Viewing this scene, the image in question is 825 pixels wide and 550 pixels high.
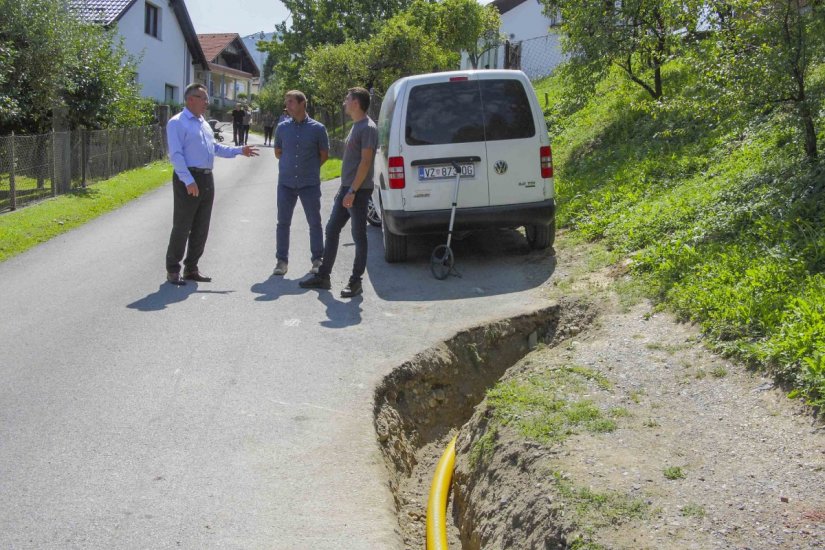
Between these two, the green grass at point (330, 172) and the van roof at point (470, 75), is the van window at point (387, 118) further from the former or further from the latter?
the green grass at point (330, 172)

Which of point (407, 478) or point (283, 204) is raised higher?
point (283, 204)

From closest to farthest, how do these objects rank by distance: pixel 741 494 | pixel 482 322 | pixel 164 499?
pixel 741 494
pixel 164 499
pixel 482 322

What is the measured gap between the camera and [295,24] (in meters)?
49.8

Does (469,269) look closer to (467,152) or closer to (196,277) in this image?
(467,152)

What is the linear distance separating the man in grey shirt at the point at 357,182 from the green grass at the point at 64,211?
472 centimetres

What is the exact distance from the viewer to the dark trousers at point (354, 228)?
8.64 m

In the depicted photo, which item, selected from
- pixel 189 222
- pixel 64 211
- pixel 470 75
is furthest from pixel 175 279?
pixel 64 211

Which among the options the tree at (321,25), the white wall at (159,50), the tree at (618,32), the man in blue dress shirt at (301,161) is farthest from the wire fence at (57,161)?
the tree at (321,25)

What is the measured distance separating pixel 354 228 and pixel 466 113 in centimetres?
196

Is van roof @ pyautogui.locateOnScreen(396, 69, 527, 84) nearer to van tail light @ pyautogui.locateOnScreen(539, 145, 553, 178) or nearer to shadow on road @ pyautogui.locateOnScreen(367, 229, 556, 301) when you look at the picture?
van tail light @ pyautogui.locateOnScreen(539, 145, 553, 178)

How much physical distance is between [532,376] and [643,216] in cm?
420

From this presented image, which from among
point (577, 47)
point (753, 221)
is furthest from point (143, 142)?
point (753, 221)

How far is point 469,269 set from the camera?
9.91m

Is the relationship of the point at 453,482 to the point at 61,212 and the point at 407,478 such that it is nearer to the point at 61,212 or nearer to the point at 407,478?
the point at 407,478
